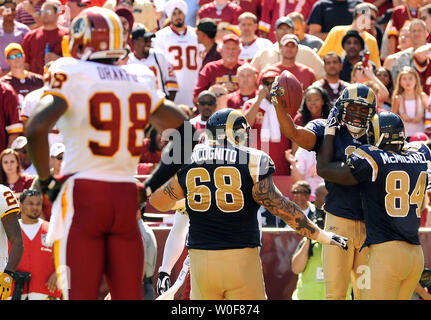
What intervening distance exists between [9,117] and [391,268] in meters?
6.38

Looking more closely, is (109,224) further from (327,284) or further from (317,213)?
(317,213)

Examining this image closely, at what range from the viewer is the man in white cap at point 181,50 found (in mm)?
12812

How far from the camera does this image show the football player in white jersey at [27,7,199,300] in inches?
196

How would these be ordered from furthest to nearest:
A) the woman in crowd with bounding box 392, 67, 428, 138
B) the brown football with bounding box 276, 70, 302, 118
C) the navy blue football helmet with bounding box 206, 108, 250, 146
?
the woman in crowd with bounding box 392, 67, 428, 138 → the brown football with bounding box 276, 70, 302, 118 → the navy blue football helmet with bounding box 206, 108, 250, 146

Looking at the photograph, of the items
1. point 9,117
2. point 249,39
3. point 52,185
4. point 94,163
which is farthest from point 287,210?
point 249,39

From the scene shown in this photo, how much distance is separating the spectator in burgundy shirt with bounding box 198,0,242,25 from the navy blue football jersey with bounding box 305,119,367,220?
7.13 metres

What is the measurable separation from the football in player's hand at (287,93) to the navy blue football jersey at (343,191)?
0.34 meters

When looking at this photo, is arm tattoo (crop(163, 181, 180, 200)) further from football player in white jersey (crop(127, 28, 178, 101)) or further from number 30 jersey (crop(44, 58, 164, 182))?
football player in white jersey (crop(127, 28, 178, 101))

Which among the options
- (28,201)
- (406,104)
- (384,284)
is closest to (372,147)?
(384,284)

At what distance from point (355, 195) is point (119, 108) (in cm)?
251

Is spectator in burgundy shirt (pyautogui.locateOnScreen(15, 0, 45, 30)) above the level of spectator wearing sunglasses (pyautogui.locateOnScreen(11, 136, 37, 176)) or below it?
above

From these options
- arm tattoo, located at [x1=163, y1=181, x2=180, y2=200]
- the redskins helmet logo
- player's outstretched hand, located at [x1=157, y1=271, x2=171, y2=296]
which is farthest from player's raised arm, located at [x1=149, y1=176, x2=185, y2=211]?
the redskins helmet logo

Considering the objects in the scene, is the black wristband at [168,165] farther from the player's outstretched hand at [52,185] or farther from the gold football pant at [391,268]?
the gold football pant at [391,268]

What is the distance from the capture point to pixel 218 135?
6.43 m
